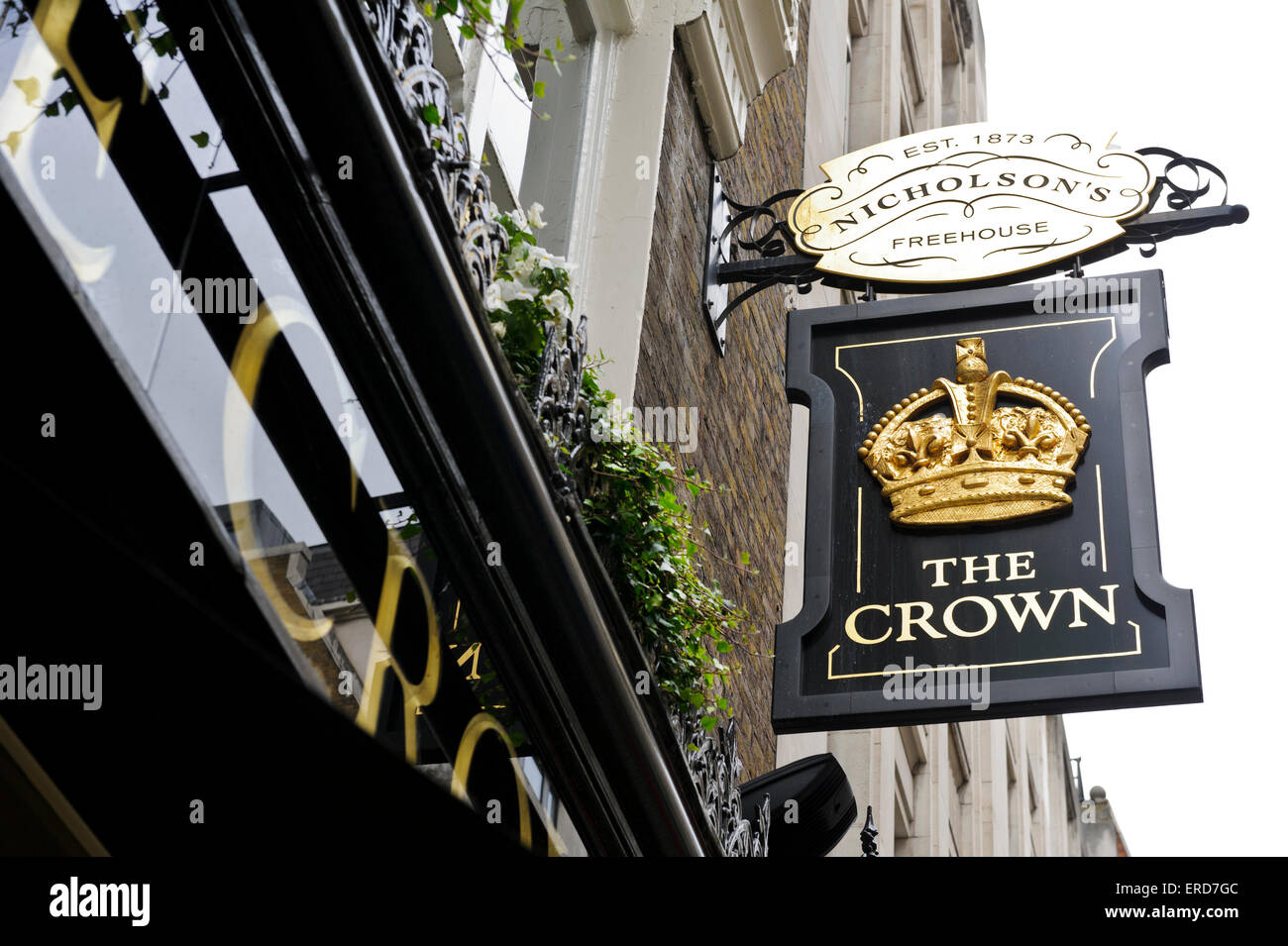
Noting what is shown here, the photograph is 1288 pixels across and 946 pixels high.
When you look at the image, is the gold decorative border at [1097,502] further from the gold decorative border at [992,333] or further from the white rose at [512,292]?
the white rose at [512,292]

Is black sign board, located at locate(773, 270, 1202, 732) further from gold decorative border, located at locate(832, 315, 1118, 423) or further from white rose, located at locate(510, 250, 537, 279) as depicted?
white rose, located at locate(510, 250, 537, 279)

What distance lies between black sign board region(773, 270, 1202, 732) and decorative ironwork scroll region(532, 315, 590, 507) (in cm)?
133

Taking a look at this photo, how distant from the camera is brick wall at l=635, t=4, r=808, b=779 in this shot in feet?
27.2

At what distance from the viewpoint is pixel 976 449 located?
673 cm

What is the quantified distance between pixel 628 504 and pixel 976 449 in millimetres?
1683

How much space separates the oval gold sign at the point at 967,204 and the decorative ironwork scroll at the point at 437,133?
3.00 metres

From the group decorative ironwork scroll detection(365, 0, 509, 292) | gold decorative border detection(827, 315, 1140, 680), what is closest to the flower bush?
decorative ironwork scroll detection(365, 0, 509, 292)

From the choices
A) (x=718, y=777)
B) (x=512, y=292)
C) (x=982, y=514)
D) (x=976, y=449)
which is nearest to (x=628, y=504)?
(x=512, y=292)

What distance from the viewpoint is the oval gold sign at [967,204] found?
7.46m

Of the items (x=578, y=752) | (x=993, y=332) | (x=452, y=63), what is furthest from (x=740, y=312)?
(x=578, y=752)

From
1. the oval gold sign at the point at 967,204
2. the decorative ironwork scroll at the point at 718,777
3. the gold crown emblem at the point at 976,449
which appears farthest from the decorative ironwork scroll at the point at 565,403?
the oval gold sign at the point at 967,204

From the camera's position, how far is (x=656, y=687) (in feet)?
18.7

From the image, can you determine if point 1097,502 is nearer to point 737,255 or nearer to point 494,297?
point 494,297
